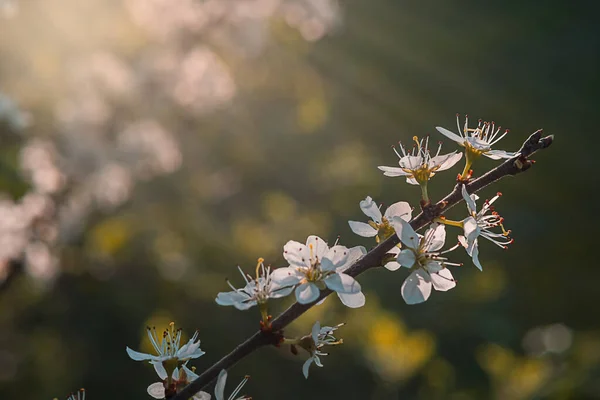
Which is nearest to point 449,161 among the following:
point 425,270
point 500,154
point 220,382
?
point 500,154

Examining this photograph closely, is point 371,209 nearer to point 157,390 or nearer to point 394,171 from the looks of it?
point 394,171

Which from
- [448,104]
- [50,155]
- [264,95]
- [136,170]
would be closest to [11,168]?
[50,155]

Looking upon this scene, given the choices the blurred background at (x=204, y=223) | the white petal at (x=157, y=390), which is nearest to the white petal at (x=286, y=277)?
the white petal at (x=157, y=390)

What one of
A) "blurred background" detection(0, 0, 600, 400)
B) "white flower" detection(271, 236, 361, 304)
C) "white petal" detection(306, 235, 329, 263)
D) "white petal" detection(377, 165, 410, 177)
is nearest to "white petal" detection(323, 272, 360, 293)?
"white flower" detection(271, 236, 361, 304)

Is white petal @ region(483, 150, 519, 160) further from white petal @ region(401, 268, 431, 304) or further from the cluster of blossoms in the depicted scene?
white petal @ region(401, 268, 431, 304)

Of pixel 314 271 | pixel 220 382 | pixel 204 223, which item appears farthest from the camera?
pixel 204 223

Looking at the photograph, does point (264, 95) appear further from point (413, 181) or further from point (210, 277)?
point (413, 181)

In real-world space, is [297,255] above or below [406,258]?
above
